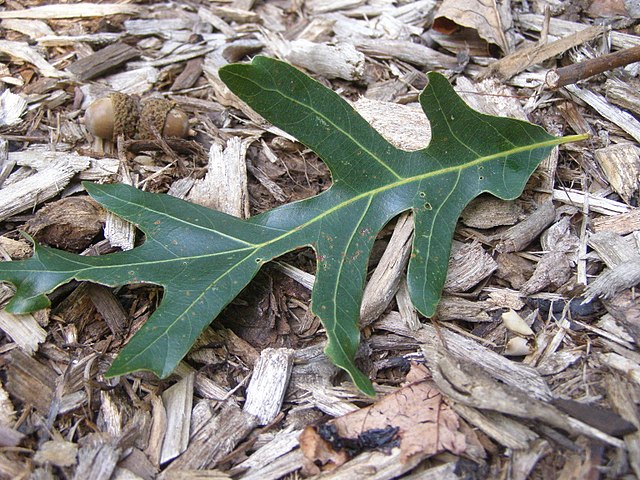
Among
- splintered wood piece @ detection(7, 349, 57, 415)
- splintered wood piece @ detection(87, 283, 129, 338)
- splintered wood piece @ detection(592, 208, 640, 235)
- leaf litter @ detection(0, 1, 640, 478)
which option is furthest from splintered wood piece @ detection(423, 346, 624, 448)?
splintered wood piece @ detection(7, 349, 57, 415)

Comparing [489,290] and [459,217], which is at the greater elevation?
[459,217]

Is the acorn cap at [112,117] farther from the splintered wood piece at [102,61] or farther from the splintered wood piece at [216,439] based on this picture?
the splintered wood piece at [216,439]

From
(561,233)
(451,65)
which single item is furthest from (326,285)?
(451,65)

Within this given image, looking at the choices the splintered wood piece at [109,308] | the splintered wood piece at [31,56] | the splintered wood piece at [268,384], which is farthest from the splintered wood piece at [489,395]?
the splintered wood piece at [31,56]

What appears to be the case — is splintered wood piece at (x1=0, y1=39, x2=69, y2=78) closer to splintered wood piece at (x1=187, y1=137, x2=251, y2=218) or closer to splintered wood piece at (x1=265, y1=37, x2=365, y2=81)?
splintered wood piece at (x1=187, y1=137, x2=251, y2=218)

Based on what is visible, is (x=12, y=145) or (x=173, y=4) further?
(x=173, y=4)

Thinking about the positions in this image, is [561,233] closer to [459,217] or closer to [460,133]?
[459,217]
